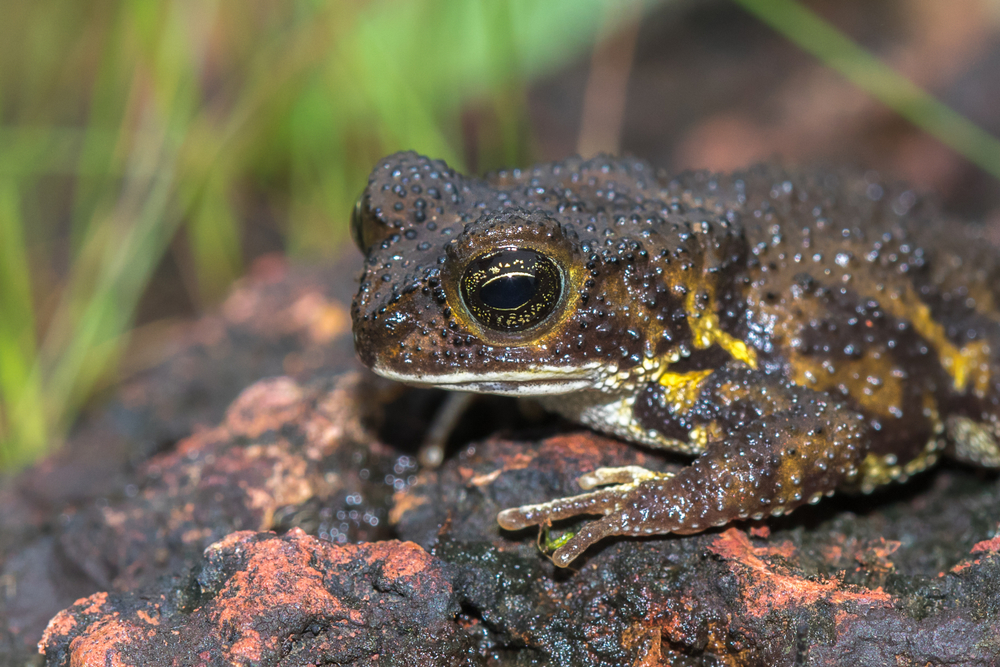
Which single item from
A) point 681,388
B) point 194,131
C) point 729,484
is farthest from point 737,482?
point 194,131

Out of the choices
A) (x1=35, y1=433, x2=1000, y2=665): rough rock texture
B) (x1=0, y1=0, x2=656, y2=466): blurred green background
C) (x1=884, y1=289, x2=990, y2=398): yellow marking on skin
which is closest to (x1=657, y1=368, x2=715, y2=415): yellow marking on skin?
(x1=35, y1=433, x2=1000, y2=665): rough rock texture

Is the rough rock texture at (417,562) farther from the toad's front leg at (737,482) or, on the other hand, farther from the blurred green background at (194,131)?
the blurred green background at (194,131)

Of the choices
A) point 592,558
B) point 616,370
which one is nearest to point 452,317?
point 616,370

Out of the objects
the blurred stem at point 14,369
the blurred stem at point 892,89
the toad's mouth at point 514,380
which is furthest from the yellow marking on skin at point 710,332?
the blurred stem at point 14,369

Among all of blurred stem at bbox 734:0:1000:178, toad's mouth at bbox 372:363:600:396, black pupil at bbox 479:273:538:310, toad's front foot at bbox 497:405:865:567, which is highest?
blurred stem at bbox 734:0:1000:178

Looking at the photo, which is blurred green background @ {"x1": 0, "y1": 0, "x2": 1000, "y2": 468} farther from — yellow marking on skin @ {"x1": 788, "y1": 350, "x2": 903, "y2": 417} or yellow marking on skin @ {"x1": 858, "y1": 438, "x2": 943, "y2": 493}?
yellow marking on skin @ {"x1": 858, "y1": 438, "x2": 943, "y2": 493}

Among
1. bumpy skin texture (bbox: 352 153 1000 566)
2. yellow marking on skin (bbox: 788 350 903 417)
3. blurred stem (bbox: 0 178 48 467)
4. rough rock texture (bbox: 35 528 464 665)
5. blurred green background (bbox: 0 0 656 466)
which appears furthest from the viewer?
blurred green background (bbox: 0 0 656 466)
